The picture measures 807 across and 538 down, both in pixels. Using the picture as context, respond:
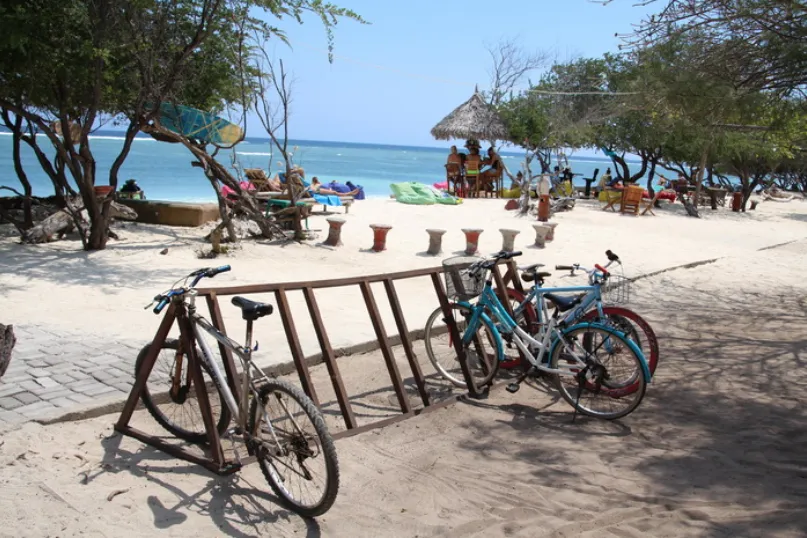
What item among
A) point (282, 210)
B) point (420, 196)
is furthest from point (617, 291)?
point (420, 196)

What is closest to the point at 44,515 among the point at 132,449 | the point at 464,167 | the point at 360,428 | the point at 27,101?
the point at 132,449

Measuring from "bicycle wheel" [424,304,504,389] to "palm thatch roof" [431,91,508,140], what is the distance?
21.3 metres

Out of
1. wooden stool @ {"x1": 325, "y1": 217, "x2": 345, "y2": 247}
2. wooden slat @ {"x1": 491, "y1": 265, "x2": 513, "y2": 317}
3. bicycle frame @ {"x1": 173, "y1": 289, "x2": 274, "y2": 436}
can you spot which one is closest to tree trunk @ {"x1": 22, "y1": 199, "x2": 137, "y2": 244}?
wooden stool @ {"x1": 325, "y1": 217, "x2": 345, "y2": 247}

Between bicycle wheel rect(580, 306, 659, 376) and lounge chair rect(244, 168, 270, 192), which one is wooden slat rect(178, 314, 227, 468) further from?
lounge chair rect(244, 168, 270, 192)

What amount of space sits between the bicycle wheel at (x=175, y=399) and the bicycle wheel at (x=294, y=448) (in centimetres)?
47

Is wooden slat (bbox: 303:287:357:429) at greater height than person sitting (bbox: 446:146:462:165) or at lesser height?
lesser

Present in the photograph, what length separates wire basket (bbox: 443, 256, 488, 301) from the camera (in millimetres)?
5133

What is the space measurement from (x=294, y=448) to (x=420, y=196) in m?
Answer: 18.8

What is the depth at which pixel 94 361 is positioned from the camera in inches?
212

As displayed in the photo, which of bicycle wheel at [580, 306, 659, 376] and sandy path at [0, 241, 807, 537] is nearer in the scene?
sandy path at [0, 241, 807, 537]

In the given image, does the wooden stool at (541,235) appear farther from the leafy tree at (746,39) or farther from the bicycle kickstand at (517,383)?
the bicycle kickstand at (517,383)

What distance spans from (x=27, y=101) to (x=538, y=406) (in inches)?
374

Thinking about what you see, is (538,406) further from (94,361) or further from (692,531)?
(94,361)

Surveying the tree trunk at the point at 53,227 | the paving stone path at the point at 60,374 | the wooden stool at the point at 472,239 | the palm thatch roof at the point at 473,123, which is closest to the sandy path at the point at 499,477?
the paving stone path at the point at 60,374
